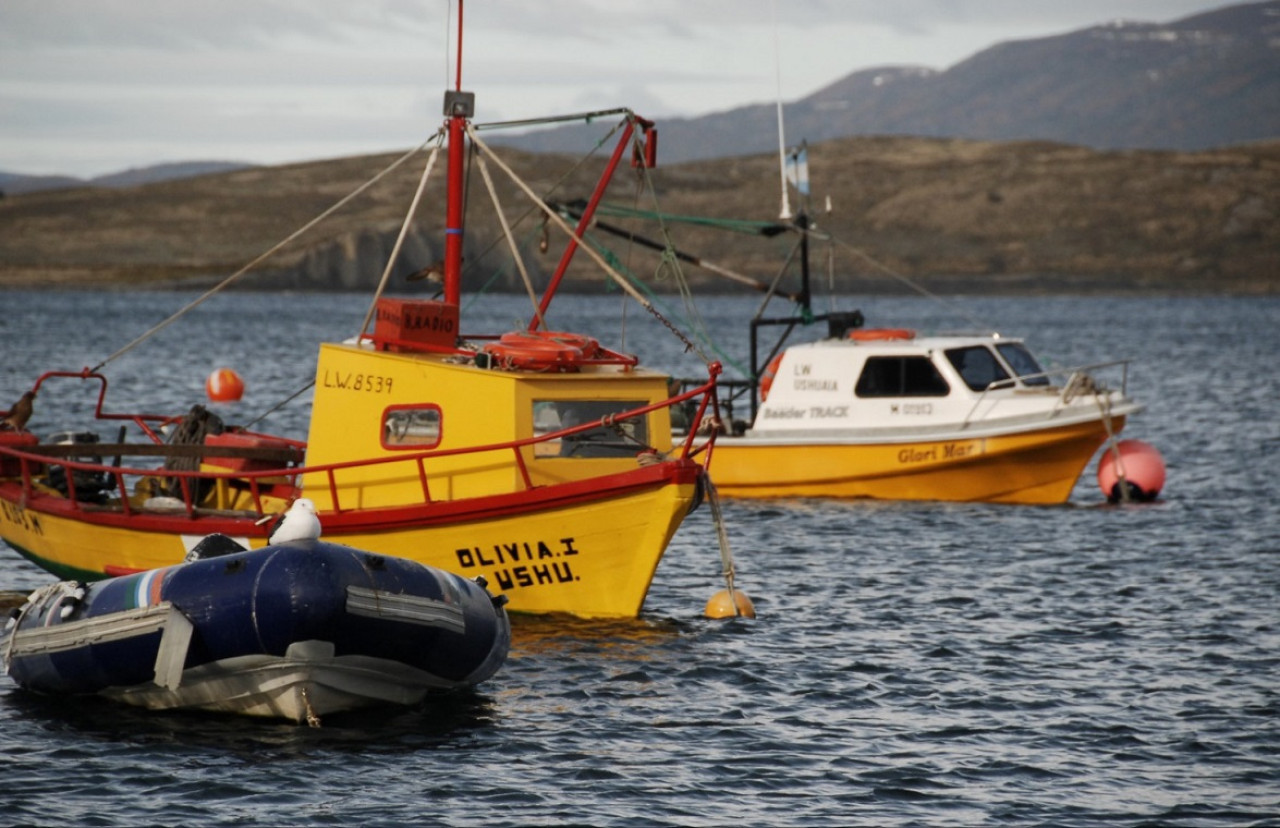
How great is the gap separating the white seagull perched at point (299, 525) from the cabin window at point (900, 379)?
1571 centimetres

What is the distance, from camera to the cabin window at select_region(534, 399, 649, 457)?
711 inches

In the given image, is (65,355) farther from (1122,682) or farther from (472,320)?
(1122,682)

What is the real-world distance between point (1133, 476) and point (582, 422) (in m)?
13.6

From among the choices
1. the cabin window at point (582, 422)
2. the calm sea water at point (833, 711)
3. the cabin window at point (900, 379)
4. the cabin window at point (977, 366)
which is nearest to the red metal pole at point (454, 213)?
the cabin window at point (582, 422)

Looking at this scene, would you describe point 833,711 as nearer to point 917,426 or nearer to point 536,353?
point 536,353

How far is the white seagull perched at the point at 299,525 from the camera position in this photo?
44.5 ft

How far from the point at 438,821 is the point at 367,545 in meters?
6.09

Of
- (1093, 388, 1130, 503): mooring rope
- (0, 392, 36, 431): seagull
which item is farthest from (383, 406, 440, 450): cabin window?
(1093, 388, 1130, 503): mooring rope

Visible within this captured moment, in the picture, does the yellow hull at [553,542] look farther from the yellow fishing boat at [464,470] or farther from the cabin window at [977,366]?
the cabin window at [977,366]

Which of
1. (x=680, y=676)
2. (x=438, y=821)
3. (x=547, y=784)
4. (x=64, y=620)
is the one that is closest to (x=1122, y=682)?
(x=680, y=676)

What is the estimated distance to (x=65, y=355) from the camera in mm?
63625

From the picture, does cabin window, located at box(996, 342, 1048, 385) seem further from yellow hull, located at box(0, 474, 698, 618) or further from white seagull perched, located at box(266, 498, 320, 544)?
white seagull perched, located at box(266, 498, 320, 544)

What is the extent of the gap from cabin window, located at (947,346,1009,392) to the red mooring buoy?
2322 mm

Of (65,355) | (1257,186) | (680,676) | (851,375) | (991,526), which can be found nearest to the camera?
(680,676)
